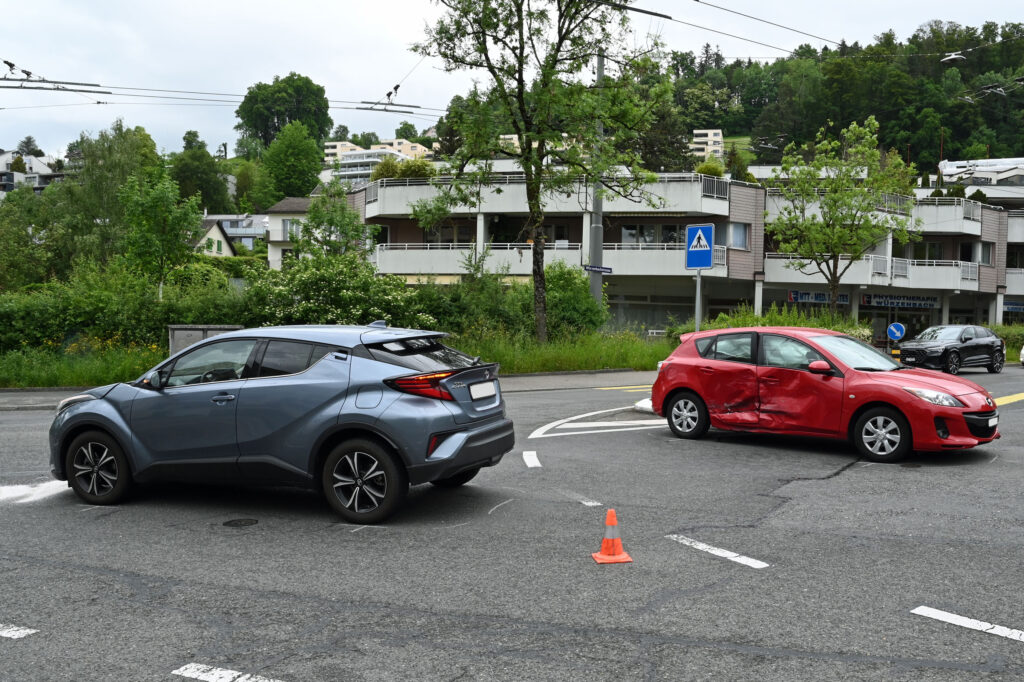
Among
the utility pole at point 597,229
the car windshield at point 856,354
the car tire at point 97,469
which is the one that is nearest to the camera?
the car tire at point 97,469

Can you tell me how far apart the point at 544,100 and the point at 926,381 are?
15865 millimetres

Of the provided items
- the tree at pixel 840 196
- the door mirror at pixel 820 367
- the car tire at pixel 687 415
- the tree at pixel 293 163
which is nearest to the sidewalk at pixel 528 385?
the car tire at pixel 687 415

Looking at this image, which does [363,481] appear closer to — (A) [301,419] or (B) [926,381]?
(A) [301,419]

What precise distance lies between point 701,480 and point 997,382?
17.5 m

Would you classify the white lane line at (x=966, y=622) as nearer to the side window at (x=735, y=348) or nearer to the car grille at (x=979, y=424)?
the car grille at (x=979, y=424)

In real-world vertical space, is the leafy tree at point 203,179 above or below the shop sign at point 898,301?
above

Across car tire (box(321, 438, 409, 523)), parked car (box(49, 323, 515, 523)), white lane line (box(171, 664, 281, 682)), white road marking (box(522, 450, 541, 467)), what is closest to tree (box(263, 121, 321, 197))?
white road marking (box(522, 450, 541, 467))

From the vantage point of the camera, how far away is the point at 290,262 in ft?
81.6

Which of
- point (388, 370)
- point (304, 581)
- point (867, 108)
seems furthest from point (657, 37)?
point (867, 108)

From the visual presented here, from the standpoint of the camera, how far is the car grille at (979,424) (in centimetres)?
933

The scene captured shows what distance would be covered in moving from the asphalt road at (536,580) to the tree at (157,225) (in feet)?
91.9

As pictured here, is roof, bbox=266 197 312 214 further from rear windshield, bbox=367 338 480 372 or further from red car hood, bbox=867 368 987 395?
rear windshield, bbox=367 338 480 372

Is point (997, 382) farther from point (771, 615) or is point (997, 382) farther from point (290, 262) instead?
point (771, 615)

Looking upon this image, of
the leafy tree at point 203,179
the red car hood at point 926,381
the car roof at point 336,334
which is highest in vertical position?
the leafy tree at point 203,179
